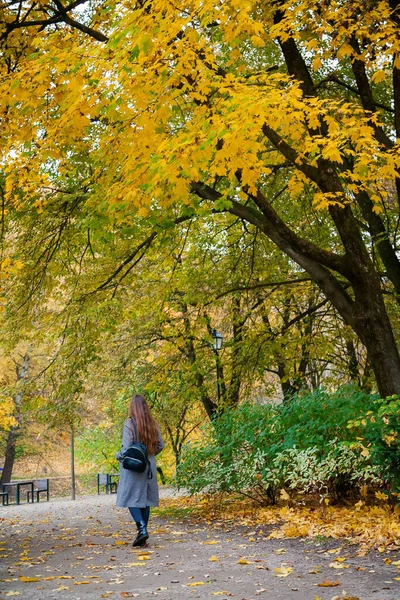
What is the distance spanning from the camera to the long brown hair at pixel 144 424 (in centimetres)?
817

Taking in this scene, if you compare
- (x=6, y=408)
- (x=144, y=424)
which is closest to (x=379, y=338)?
(x=144, y=424)

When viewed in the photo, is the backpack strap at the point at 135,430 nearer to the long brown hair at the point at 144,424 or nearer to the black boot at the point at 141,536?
the long brown hair at the point at 144,424

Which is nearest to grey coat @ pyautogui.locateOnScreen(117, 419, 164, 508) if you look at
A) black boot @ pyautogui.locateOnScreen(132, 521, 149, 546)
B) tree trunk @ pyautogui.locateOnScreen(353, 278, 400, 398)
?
black boot @ pyautogui.locateOnScreen(132, 521, 149, 546)

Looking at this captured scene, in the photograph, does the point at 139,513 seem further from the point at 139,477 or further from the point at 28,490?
the point at 28,490

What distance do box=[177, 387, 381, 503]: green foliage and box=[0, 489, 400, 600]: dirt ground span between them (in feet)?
3.04

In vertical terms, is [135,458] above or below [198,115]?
below

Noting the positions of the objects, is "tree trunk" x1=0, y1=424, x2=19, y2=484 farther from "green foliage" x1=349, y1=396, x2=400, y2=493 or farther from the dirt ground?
"green foliage" x1=349, y1=396, x2=400, y2=493

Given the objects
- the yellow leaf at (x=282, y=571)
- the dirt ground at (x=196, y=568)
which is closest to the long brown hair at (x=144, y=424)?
the dirt ground at (x=196, y=568)

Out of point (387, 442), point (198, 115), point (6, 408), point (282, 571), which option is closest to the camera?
point (282, 571)

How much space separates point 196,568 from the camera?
6.34m

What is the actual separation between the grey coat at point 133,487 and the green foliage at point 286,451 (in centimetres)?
181

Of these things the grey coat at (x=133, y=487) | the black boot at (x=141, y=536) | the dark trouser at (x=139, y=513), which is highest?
the grey coat at (x=133, y=487)

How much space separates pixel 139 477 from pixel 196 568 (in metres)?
1.99

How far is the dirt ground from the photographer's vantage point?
5.17 metres
